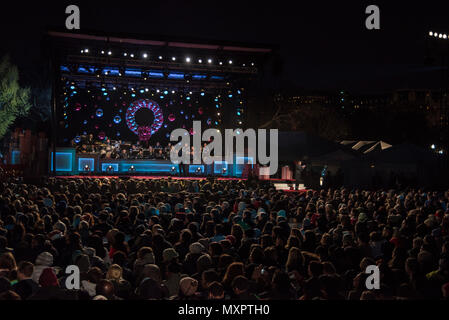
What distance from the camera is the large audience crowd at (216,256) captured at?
616 cm

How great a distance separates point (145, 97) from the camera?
3581cm

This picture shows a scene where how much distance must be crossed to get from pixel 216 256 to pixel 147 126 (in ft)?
Answer: 96.3

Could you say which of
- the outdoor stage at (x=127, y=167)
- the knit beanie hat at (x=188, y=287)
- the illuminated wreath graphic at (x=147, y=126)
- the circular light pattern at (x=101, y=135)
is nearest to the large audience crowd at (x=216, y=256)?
the knit beanie hat at (x=188, y=287)

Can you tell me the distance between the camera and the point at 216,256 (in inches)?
301

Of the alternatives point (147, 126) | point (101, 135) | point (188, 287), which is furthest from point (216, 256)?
point (147, 126)

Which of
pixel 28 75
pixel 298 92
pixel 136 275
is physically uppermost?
pixel 298 92

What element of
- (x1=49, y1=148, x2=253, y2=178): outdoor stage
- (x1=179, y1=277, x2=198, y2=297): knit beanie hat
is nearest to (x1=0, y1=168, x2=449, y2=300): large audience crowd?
(x1=179, y1=277, x2=198, y2=297): knit beanie hat

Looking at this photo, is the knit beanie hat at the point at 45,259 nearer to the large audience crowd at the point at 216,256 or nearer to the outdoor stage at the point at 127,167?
the large audience crowd at the point at 216,256

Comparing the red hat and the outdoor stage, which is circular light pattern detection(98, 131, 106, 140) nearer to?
the outdoor stage

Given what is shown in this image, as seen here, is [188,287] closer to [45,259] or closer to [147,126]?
[45,259]

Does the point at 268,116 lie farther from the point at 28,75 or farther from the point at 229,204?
the point at 229,204

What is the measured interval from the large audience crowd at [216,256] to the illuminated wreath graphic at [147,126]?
22500 millimetres

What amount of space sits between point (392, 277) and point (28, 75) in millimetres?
42503

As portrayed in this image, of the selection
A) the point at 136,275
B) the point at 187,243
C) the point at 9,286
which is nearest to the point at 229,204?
the point at 187,243
